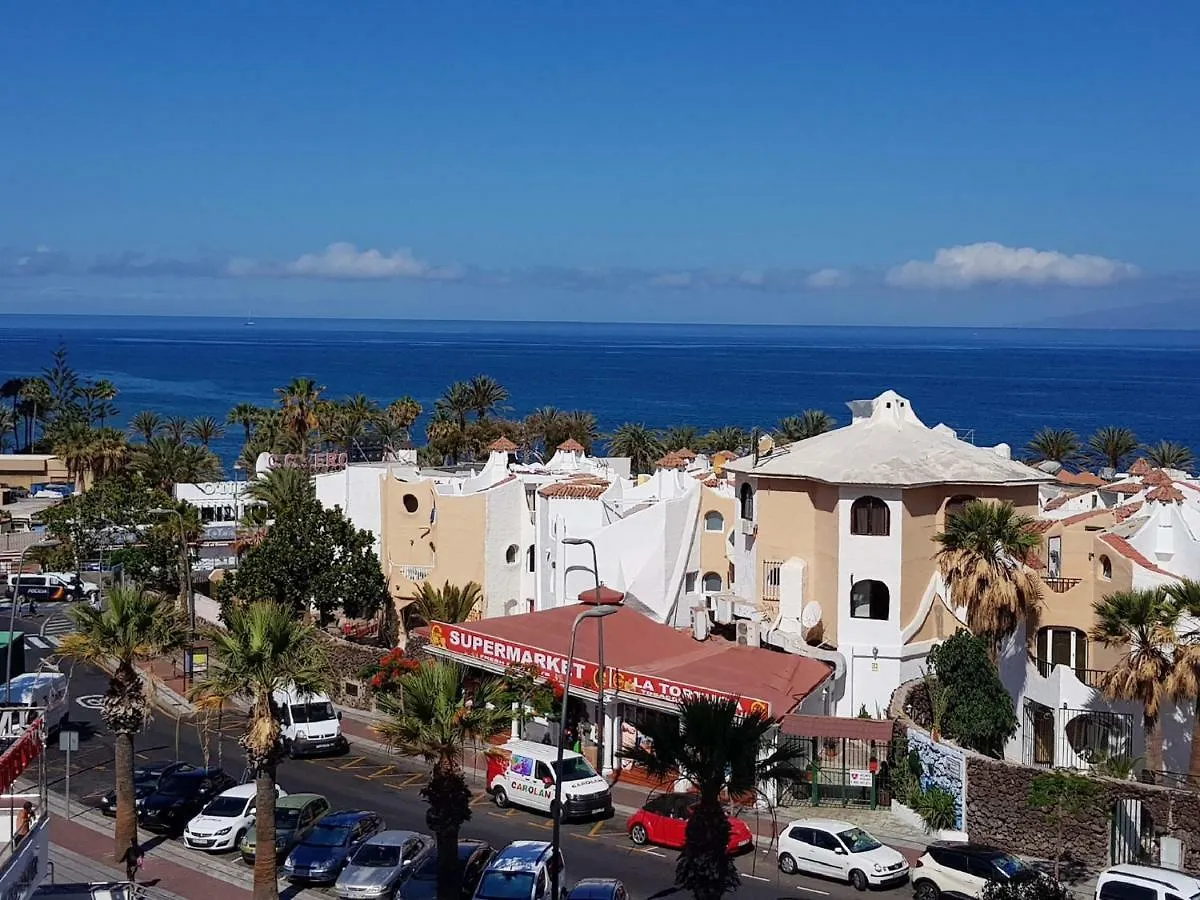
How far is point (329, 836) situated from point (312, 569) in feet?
72.9

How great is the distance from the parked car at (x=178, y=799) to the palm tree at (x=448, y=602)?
1514cm

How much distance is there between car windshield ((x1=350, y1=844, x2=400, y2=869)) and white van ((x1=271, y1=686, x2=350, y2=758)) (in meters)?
10.3

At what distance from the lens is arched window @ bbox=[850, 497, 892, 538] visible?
137ft

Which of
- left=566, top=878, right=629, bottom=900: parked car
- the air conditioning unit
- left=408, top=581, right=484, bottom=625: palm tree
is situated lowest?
left=566, top=878, right=629, bottom=900: parked car

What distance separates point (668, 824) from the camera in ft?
102

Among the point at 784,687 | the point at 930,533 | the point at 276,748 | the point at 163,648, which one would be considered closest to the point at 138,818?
the point at 163,648

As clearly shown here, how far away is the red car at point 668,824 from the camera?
1196 inches

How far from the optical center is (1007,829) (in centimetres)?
3052

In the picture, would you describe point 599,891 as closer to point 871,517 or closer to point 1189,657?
point 1189,657

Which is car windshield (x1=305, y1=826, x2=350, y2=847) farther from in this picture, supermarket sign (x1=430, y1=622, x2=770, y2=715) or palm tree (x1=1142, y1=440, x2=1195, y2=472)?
palm tree (x1=1142, y1=440, x2=1195, y2=472)

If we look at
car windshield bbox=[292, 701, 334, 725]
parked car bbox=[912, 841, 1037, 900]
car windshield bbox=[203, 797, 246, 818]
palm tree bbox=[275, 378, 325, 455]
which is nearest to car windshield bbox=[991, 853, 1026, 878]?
parked car bbox=[912, 841, 1037, 900]

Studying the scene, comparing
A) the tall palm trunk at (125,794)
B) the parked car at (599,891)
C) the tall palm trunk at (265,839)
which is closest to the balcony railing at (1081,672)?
the parked car at (599,891)

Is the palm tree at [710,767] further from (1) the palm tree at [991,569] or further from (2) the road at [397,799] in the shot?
(1) the palm tree at [991,569]

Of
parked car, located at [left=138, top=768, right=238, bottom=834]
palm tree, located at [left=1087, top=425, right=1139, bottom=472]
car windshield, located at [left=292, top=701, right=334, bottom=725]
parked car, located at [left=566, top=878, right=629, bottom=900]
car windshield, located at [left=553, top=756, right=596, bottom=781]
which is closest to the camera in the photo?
parked car, located at [left=566, top=878, right=629, bottom=900]
